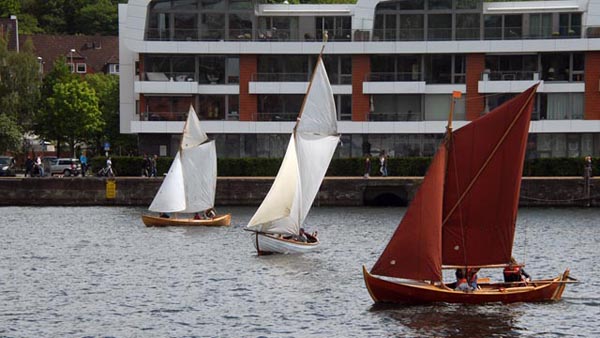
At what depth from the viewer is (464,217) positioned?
4744 cm

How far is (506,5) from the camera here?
11119 centimetres

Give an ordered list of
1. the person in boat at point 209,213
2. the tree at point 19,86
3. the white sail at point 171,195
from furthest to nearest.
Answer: the tree at point 19,86
the person in boat at point 209,213
the white sail at point 171,195

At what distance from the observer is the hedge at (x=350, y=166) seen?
4011 inches

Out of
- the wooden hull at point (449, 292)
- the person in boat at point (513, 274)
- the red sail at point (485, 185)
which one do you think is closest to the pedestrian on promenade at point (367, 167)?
the person in boat at point (513, 274)

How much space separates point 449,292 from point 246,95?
214 ft

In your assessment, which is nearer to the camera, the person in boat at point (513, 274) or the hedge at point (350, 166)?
the person in boat at point (513, 274)

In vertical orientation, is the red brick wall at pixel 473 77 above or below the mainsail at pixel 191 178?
above

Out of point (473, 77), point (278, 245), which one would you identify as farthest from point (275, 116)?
point (278, 245)

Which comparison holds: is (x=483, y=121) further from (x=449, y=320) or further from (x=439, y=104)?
(x=439, y=104)

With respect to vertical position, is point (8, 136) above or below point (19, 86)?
below

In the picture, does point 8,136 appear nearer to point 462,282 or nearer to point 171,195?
point 171,195

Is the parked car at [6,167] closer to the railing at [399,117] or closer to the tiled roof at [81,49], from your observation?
the railing at [399,117]

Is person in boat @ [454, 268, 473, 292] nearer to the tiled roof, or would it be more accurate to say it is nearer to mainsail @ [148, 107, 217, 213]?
mainsail @ [148, 107, 217, 213]

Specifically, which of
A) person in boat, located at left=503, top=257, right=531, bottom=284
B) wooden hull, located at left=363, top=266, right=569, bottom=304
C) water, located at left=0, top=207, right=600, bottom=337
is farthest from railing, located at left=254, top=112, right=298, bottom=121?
person in boat, located at left=503, top=257, right=531, bottom=284
